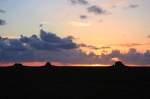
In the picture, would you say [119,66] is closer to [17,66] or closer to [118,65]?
[118,65]

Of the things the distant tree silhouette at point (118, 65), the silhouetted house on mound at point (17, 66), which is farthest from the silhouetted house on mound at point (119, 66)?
the silhouetted house on mound at point (17, 66)

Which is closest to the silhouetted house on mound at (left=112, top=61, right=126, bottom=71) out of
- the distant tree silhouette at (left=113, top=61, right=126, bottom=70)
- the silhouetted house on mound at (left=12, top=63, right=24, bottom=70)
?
the distant tree silhouette at (left=113, top=61, right=126, bottom=70)

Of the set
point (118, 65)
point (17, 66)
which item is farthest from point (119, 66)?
point (17, 66)
